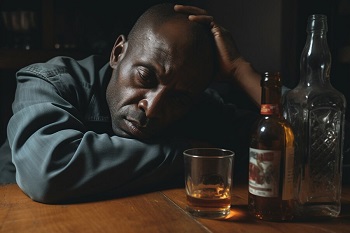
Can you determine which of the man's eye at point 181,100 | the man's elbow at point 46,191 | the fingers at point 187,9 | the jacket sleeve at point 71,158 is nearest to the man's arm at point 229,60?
the fingers at point 187,9

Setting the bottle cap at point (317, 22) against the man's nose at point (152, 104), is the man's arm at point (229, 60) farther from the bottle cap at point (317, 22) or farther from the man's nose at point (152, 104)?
the bottle cap at point (317, 22)

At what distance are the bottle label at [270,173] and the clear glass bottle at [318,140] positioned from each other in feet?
0.24

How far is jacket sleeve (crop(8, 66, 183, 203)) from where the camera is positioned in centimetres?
97

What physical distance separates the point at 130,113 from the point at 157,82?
0.11m

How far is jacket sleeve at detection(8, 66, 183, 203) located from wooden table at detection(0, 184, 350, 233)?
0.04 metres

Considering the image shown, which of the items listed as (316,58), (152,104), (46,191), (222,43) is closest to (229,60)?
(222,43)

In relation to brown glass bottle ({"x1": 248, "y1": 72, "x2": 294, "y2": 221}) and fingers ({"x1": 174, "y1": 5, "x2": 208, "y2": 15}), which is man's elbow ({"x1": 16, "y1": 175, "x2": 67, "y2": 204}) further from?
fingers ({"x1": 174, "y1": 5, "x2": 208, "y2": 15})

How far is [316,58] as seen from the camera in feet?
2.95

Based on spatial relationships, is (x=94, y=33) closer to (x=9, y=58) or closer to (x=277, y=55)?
(x=9, y=58)

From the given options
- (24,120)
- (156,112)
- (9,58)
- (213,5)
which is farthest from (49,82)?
(213,5)

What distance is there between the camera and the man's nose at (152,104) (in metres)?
1.15

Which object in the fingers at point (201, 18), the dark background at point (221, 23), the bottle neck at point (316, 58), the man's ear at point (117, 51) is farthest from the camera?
the dark background at point (221, 23)

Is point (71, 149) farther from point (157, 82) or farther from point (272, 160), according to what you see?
point (272, 160)

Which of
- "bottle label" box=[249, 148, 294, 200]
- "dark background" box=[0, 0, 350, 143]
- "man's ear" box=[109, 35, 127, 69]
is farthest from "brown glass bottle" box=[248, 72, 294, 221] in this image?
"dark background" box=[0, 0, 350, 143]
